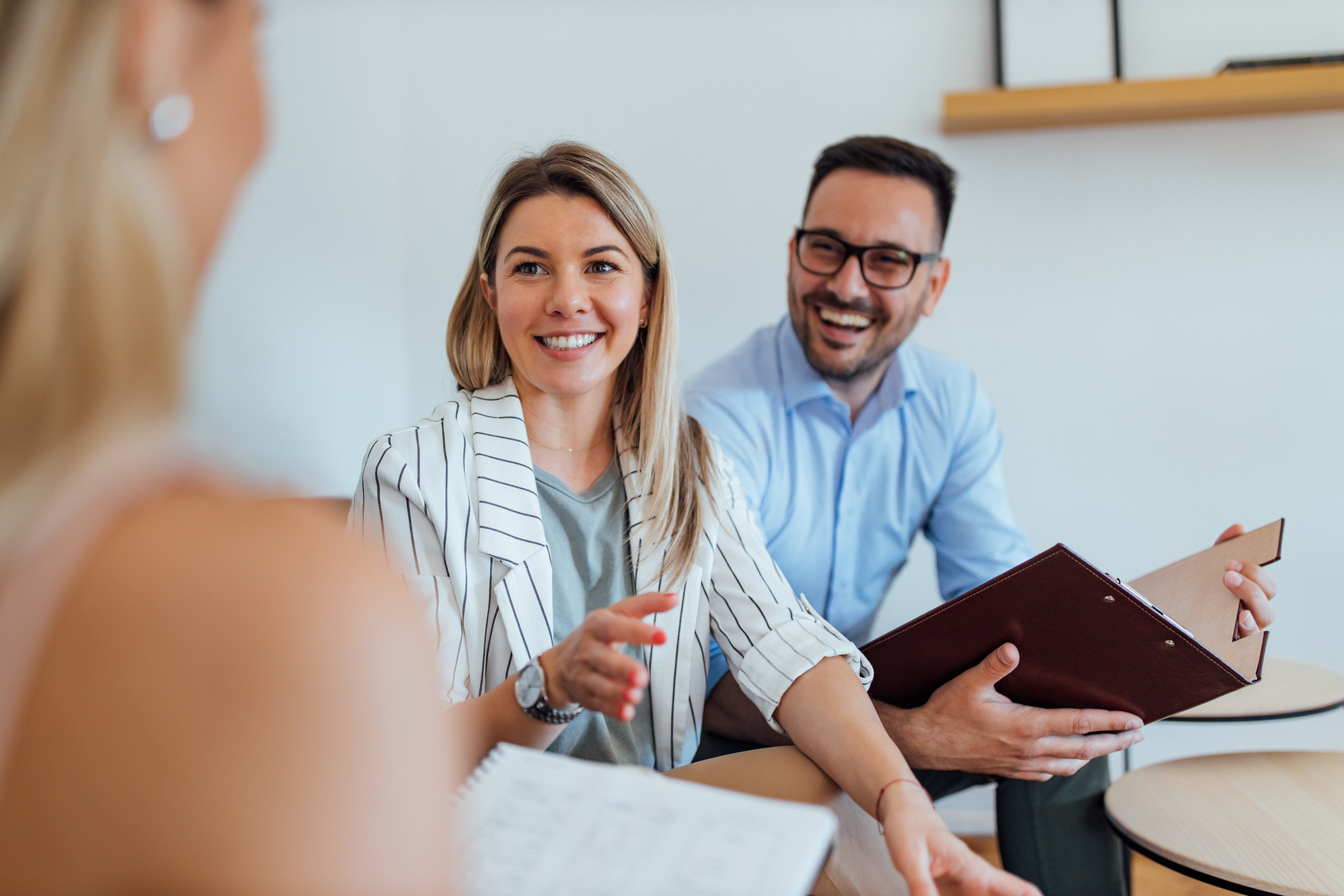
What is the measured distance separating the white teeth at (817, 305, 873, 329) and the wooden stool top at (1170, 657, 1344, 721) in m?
0.91

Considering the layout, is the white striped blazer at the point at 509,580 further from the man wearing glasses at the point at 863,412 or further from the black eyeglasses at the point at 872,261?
the black eyeglasses at the point at 872,261

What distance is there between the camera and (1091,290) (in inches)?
90.7

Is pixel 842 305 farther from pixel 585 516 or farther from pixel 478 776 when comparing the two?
pixel 478 776

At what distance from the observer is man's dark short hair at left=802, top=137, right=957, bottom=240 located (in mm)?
1940

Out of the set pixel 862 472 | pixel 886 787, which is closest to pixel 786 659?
pixel 886 787

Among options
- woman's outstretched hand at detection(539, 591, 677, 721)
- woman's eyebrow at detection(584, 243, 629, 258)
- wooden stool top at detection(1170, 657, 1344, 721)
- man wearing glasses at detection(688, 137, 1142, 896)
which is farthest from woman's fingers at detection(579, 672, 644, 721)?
wooden stool top at detection(1170, 657, 1344, 721)

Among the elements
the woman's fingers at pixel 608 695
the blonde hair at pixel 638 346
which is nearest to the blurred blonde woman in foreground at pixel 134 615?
the woman's fingers at pixel 608 695

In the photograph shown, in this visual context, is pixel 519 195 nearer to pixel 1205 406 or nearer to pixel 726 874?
pixel 726 874

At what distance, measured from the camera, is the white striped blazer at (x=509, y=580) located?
120 centimetres

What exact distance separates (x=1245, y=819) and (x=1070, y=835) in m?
0.26

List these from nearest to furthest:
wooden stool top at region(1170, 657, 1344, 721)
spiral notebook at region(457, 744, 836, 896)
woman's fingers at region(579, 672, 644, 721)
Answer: spiral notebook at region(457, 744, 836, 896) < woman's fingers at region(579, 672, 644, 721) < wooden stool top at region(1170, 657, 1344, 721)

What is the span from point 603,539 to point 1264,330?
1815mm

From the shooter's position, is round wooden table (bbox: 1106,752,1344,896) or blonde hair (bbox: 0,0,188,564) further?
round wooden table (bbox: 1106,752,1344,896)

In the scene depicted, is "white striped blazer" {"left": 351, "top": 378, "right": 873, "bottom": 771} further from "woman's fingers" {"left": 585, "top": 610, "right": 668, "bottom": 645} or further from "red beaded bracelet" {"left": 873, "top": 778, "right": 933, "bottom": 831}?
"woman's fingers" {"left": 585, "top": 610, "right": 668, "bottom": 645}
